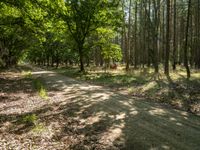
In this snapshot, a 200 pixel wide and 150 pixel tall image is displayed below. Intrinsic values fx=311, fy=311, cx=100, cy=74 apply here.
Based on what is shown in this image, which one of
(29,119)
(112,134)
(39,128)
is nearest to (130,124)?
(112,134)

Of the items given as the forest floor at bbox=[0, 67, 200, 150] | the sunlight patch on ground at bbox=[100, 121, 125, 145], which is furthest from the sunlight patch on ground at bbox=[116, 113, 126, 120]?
the sunlight patch on ground at bbox=[100, 121, 125, 145]

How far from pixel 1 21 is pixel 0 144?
21.4 m

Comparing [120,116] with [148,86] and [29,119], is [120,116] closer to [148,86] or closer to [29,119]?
[29,119]

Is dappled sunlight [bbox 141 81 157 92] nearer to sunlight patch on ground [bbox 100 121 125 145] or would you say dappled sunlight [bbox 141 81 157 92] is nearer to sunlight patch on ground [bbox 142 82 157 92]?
sunlight patch on ground [bbox 142 82 157 92]

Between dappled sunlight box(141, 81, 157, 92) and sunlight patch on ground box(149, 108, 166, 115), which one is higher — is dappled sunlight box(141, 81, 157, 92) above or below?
above

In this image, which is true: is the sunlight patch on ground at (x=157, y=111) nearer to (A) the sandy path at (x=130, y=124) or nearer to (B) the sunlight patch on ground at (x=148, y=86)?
(A) the sandy path at (x=130, y=124)

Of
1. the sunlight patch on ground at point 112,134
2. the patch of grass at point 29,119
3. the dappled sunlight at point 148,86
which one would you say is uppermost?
the dappled sunlight at point 148,86

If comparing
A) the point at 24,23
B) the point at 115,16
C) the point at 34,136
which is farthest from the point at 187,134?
the point at 115,16

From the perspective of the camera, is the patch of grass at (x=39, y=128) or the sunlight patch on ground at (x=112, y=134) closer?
the sunlight patch on ground at (x=112, y=134)

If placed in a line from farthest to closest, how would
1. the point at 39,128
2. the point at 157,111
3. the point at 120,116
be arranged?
1. the point at 157,111
2. the point at 120,116
3. the point at 39,128

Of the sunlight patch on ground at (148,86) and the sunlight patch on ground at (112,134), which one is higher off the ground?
the sunlight patch on ground at (148,86)

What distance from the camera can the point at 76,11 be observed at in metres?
38.7

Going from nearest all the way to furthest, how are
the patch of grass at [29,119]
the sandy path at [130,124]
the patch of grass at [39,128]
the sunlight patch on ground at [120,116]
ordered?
the sandy path at [130,124], the patch of grass at [39,128], the patch of grass at [29,119], the sunlight patch on ground at [120,116]

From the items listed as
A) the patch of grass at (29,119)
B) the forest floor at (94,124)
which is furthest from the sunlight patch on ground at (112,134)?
the patch of grass at (29,119)
